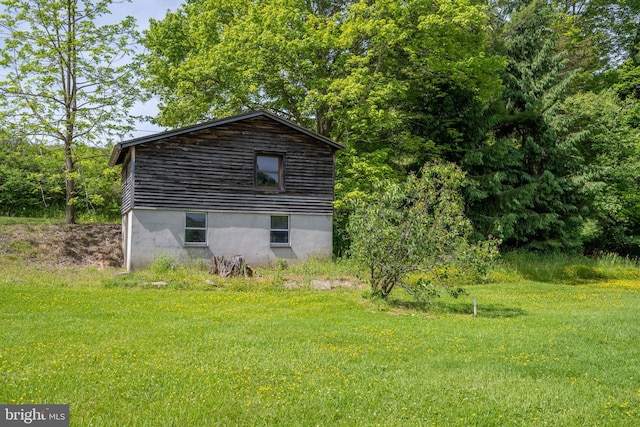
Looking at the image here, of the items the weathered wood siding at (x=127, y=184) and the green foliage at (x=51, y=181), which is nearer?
the weathered wood siding at (x=127, y=184)

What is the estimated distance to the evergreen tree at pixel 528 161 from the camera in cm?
2692

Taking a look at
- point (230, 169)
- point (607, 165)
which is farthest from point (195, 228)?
point (607, 165)

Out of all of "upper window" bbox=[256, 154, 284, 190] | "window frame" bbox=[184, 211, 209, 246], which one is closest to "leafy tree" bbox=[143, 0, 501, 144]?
"upper window" bbox=[256, 154, 284, 190]

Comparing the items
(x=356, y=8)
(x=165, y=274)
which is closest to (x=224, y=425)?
(x=165, y=274)

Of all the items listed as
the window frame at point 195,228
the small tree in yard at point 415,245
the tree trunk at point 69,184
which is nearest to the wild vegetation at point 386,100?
the tree trunk at point 69,184

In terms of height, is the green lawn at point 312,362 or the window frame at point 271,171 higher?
the window frame at point 271,171

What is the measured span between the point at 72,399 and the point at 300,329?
5070 millimetres

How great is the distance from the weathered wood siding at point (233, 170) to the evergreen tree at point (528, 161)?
351 inches

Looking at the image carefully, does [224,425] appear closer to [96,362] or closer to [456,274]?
[96,362]

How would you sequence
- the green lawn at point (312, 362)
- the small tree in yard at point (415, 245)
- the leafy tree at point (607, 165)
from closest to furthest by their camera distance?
1. the green lawn at point (312, 362)
2. the small tree in yard at point (415, 245)
3. the leafy tree at point (607, 165)

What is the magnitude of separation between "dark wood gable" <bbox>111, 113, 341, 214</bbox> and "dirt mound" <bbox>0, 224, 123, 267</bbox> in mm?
2271

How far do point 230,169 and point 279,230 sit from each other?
11.2 ft

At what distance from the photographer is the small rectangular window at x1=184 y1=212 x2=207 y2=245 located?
827 inches

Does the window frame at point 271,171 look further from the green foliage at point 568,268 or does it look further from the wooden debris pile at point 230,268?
the green foliage at point 568,268
